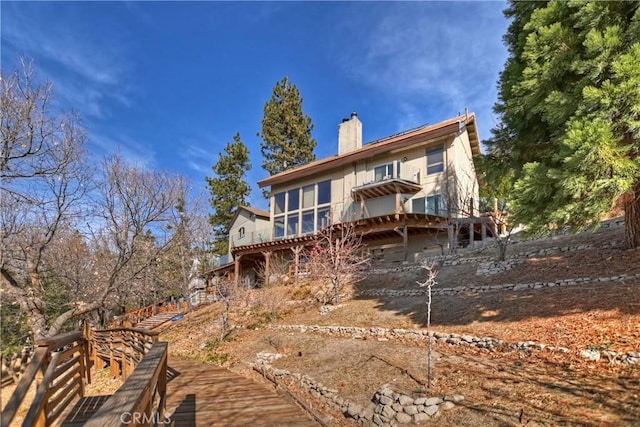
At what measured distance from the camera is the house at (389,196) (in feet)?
61.8

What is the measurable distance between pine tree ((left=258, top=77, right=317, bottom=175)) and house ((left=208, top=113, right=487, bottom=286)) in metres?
12.9

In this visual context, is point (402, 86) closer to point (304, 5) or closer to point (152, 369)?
point (304, 5)

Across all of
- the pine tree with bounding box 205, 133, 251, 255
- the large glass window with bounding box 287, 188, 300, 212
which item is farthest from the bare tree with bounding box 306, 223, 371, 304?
the pine tree with bounding box 205, 133, 251, 255

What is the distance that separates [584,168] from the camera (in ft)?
21.0

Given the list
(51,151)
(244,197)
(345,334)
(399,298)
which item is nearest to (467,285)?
(399,298)

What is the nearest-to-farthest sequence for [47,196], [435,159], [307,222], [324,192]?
[47,196]
[435,159]
[324,192]
[307,222]

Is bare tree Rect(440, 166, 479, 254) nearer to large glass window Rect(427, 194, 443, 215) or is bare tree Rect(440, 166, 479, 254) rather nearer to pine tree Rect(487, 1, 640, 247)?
large glass window Rect(427, 194, 443, 215)

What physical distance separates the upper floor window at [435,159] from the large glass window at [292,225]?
911cm

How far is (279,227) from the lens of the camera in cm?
2508

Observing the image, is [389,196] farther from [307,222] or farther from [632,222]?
[632,222]

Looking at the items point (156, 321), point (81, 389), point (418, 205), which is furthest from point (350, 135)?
point (81, 389)

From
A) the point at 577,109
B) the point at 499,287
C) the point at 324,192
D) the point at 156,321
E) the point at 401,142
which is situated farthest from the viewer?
the point at 324,192

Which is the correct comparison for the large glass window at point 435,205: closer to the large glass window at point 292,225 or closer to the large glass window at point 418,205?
the large glass window at point 418,205

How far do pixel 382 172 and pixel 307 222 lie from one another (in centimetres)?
586
